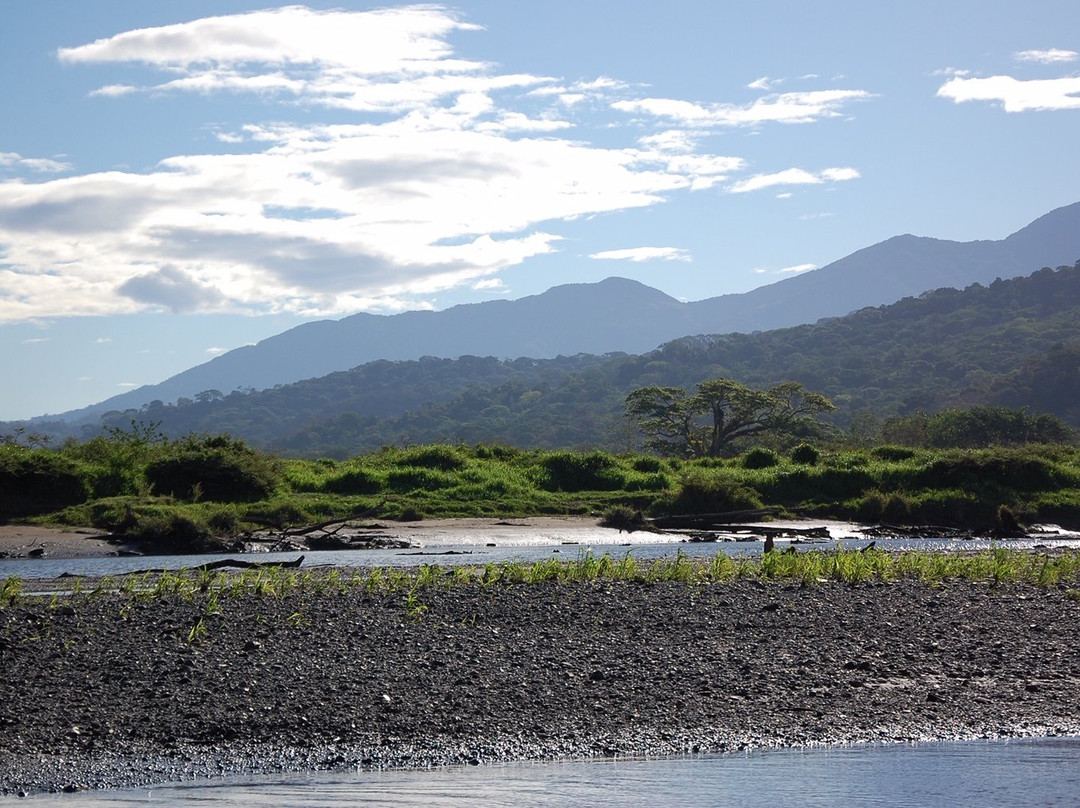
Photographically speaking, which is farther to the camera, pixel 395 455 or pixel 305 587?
pixel 395 455

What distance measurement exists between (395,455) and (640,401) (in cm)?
3155

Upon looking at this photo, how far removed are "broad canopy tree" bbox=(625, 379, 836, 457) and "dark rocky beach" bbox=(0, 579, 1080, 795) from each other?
188 feet

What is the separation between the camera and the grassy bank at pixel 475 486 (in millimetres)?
36250

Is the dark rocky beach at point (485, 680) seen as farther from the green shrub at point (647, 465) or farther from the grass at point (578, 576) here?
the green shrub at point (647, 465)

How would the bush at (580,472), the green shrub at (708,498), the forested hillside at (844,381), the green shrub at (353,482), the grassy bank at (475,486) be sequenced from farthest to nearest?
the forested hillside at (844,381)
the bush at (580,472)
the green shrub at (353,482)
the green shrub at (708,498)
the grassy bank at (475,486)

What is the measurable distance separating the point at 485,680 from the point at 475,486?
30.3 m

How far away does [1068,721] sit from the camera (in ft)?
36.9

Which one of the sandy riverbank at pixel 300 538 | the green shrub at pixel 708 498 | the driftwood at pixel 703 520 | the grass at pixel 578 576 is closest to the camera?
the grass at pixel 578 576

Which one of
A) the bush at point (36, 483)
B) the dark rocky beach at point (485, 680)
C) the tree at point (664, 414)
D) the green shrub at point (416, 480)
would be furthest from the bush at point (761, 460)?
the dark rocky beach at point (485, 680)

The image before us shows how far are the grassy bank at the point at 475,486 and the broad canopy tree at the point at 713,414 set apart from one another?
2619cm

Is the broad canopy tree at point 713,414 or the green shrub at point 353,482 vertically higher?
the broad canopy tree at point 713,414

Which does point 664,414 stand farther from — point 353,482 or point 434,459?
point 353,482

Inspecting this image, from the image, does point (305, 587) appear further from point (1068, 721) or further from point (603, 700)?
point (1068, 721)

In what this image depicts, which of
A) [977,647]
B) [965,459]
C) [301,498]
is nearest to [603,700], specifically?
[977,647]
